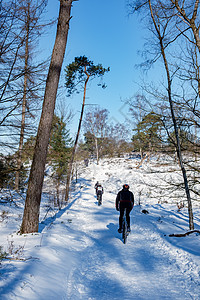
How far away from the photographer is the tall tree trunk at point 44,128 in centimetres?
527

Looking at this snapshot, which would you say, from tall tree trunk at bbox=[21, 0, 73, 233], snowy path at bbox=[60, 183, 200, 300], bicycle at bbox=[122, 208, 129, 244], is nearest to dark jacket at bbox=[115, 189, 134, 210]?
bicycle at bbox=[122, 208, 129, 244]

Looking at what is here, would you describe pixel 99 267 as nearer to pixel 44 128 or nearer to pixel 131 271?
pixel 131 271

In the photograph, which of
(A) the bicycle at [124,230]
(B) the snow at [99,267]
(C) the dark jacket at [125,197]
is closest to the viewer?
(B) the snow at [99,267]

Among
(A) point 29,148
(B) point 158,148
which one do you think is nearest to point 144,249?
(B) point 158,148

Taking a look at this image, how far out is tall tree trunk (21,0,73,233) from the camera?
5.27m

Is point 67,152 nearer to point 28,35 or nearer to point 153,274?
point 28,35

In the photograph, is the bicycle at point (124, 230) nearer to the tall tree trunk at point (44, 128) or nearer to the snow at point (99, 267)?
the snow at point (99, 267)

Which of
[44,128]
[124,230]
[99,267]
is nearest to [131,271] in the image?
[99,267]

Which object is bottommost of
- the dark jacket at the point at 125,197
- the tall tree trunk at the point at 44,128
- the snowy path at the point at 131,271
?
the snowy path at the point at 131,271

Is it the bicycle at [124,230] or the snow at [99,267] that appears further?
the bicycle at [124,230]

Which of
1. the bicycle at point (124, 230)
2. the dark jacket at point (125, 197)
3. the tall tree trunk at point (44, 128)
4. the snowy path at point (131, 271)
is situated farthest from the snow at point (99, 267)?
the dark jacket at point (125, 197)

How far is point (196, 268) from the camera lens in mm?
3664

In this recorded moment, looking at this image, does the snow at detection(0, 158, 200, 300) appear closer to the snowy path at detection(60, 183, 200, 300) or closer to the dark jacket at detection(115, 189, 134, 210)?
the snowy path at detection(60, 183, 200, 300)

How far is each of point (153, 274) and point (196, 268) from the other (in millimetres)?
946
